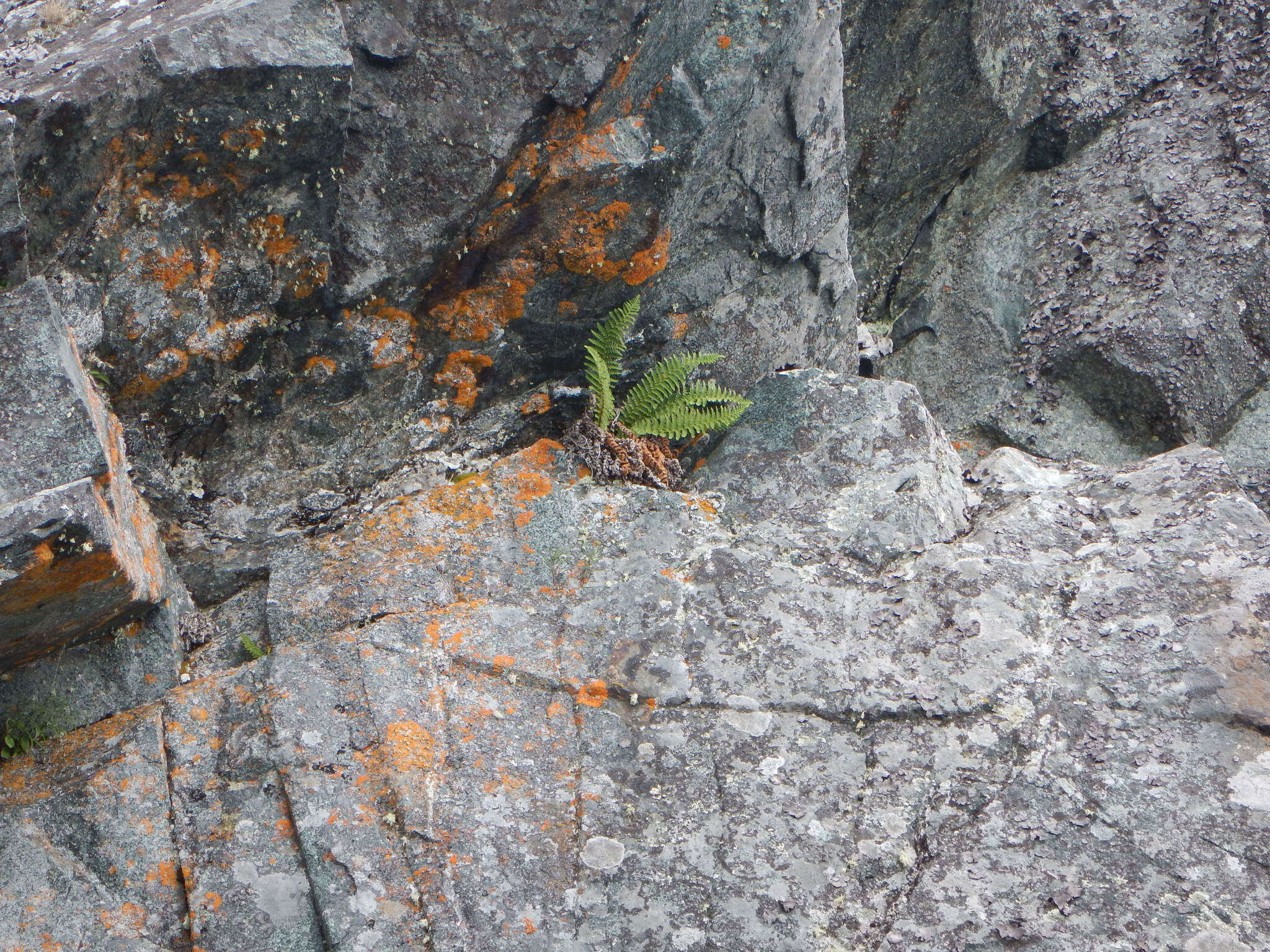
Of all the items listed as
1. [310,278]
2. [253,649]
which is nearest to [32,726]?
[253,649]

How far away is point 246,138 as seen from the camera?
4.20 m

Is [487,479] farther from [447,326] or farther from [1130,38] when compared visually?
[1130,38]

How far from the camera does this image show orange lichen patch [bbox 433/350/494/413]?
197 inches

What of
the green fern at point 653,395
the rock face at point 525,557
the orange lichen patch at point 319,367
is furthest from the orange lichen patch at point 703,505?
the orange lichen patch at point 319,367

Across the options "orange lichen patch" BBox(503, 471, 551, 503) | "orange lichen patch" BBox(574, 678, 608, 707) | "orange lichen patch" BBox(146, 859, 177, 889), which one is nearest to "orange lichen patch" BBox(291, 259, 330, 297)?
"orange lichen patch" BBox(503, 471, 551, 503)

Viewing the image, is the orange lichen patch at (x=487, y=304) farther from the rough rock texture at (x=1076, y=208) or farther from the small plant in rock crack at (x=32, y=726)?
the rough rock texture at (x=1076, y=208)

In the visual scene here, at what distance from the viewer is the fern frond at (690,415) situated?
5.00 m

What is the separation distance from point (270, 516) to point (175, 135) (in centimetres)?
166

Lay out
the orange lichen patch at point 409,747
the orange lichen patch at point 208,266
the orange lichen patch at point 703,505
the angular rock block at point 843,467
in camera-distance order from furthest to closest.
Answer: the orange lichen patch at point 703,505, the angular rock block at point 843,467, the orange lichen patch at point 208,266, the orange lichen patch at point 409,747

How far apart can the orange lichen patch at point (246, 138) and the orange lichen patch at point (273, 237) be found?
28cm

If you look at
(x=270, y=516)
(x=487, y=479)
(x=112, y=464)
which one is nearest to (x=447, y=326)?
(x=487, y=479)

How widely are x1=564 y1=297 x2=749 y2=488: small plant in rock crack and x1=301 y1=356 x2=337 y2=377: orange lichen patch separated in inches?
44.8

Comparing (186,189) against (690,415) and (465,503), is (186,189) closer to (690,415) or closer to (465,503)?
(465,503)

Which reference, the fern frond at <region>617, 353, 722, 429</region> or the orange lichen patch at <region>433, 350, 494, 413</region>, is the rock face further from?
the fern frond at <region>617, 353, 722, 429</region>
